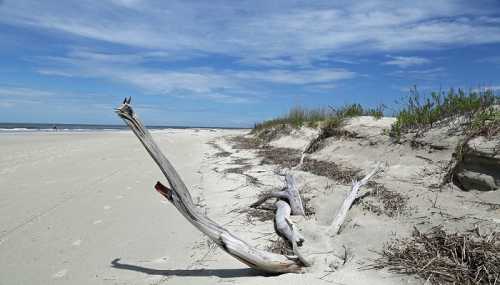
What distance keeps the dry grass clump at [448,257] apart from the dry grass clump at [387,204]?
2.41ft

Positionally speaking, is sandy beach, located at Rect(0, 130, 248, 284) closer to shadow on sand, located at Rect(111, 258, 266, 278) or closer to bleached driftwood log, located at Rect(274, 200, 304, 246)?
shadow on sand, located at Rect(111, 258, 266, 278)

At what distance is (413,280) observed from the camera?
262 centimetres

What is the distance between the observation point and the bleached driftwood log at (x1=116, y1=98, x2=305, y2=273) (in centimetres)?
288

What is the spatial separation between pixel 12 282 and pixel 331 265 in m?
2.57

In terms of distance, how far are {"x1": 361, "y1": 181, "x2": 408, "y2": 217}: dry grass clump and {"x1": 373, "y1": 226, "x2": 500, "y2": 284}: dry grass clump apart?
2.41 ft

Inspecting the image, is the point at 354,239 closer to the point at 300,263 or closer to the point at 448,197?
the point at 300,263

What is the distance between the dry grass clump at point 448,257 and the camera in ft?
8.27

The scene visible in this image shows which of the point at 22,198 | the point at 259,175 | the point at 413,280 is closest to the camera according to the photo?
the point at 413,280

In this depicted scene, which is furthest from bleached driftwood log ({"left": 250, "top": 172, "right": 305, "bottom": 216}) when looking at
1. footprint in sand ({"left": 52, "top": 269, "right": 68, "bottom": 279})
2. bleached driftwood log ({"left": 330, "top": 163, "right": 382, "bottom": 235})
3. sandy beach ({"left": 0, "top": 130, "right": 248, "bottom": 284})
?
footprint in sand ({"left": 52, "top": 269, "right": 68, "bottom": 279})

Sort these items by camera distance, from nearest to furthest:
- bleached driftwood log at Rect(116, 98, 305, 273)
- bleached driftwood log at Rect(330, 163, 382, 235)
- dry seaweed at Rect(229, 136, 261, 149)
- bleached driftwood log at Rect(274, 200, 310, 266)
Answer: bleached driftwood log at Rect(116, 98, 305, 273)
bleached driftwood log at Rect(274, 200, 310, 266)
bleached driftwood log at Rect(330, 163, 382, 235)
dry seaweed at Rect(229, 136, 261, 149)

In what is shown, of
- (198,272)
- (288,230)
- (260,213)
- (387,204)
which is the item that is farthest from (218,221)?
(387,204)

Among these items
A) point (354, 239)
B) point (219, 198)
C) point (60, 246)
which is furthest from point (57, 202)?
point (354, 239)

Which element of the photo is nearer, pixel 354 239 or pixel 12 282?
pixel 12 282

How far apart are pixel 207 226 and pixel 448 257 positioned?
1.80m
